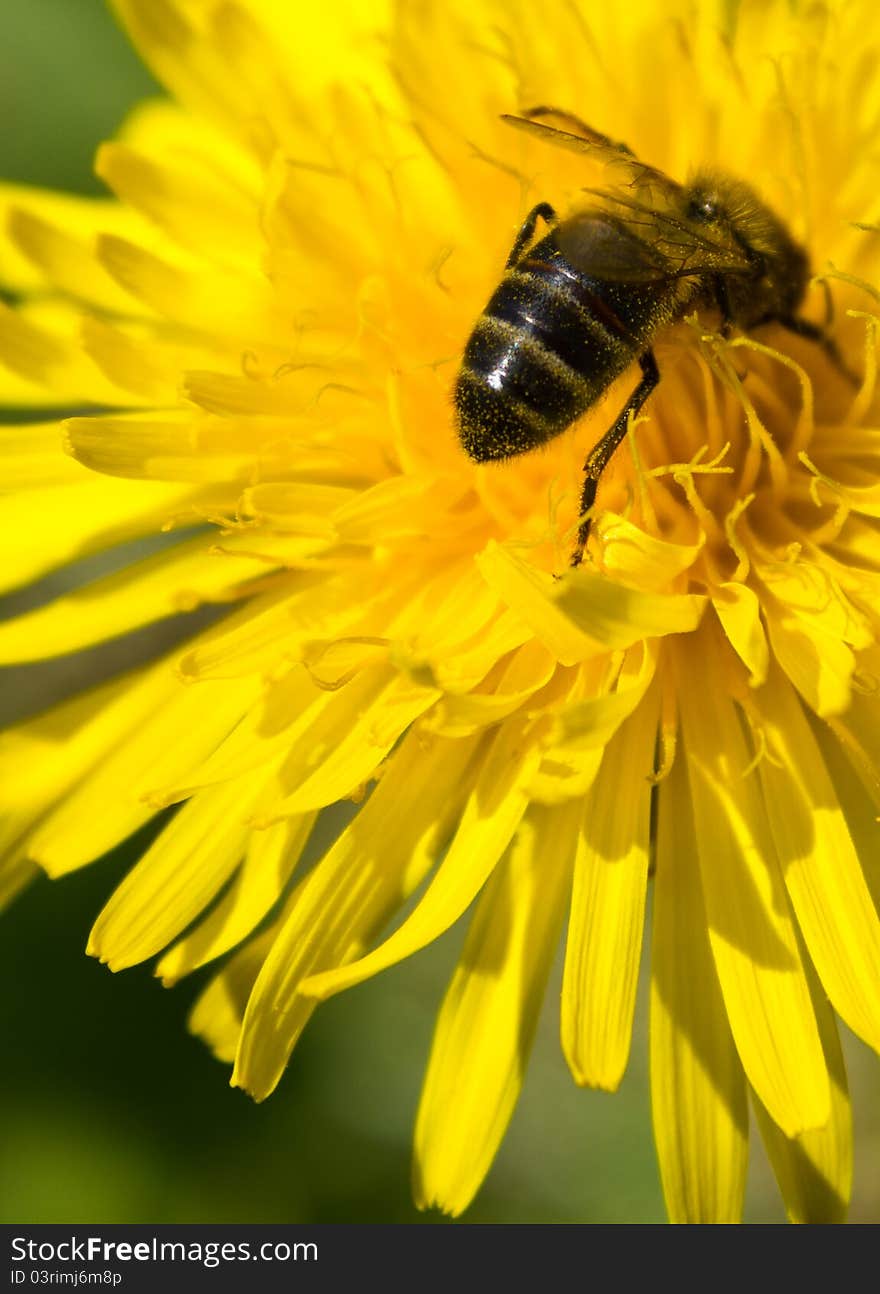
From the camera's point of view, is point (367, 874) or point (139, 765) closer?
point (367, 874)

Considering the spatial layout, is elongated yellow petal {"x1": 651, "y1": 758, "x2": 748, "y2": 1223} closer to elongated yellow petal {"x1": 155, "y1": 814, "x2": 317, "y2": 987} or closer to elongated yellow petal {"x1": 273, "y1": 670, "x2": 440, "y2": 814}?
elongated yellow petal {"x1": 273, "y1": 670, "x2": 440, "y2": 814}

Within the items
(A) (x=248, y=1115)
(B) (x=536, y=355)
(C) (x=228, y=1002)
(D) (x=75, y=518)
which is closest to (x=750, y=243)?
(B) (x=536, y=355)

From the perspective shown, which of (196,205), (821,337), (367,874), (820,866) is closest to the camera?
(820,866)

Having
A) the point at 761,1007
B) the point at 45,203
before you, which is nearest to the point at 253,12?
the point at 45,203


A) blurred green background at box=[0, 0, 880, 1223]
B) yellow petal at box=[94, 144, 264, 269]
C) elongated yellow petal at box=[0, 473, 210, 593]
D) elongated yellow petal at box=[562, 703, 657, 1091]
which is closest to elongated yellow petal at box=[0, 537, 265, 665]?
elongated yellow petal at box=[0, 473, 210, 593]

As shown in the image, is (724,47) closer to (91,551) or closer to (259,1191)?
(91,551)

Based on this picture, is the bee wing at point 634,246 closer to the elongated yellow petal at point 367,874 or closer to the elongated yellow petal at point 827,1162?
the elongated yellow petal at point 367,874

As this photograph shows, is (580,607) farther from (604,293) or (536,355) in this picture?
(604,293)
